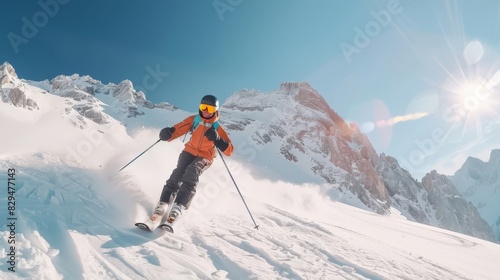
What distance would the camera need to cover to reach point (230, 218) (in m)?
7.75

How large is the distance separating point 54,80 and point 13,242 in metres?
138

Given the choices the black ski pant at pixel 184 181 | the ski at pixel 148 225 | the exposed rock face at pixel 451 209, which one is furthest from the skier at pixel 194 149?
the exposed rock face at pixel 451 209

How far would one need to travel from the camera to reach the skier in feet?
20.4

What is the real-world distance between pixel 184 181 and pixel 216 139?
3.94ft

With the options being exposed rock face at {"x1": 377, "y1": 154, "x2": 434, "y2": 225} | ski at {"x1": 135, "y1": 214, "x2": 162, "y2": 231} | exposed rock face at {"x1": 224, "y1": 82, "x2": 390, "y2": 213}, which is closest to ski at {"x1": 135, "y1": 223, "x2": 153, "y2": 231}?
ski at {"x1": 135, "y1": 214, "x2": 162, "y2": 231}

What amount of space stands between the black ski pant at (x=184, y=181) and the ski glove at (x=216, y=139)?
1.44ft

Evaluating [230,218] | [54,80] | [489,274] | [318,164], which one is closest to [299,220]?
[230,218]

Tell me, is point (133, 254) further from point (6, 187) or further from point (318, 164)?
point (318, 164)

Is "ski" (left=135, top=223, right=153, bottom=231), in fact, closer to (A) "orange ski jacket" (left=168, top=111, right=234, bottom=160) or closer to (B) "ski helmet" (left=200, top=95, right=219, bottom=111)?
(A) "orange ski jacket" (left=168, top=111, right=234, bottom=160)

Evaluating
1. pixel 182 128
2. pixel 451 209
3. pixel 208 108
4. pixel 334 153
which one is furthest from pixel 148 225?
pixel 451 209

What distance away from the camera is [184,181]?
6.32m

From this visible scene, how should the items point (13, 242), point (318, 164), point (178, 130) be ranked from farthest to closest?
point (318, 164), point (178, 130), point (13, 242)

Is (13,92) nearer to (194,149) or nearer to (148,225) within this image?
(194,149)

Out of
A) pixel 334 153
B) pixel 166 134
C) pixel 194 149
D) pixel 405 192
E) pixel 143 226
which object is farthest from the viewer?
pixel 405 192
